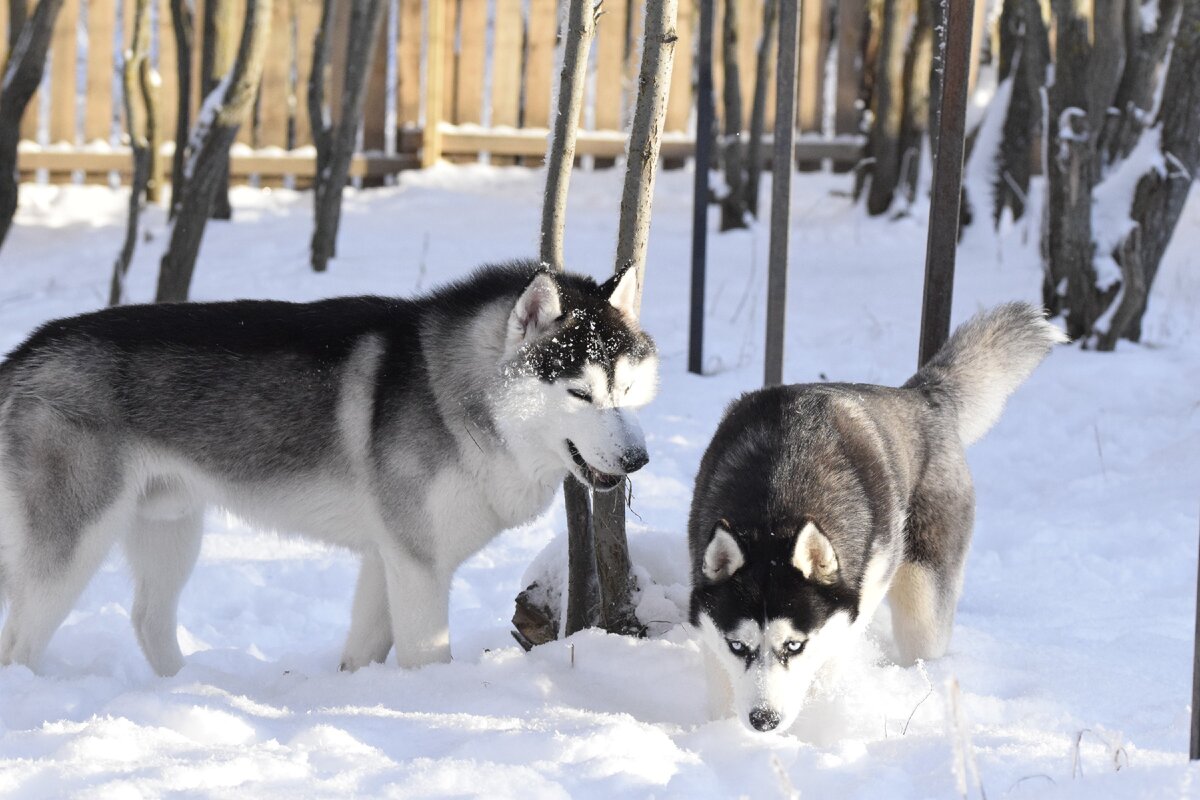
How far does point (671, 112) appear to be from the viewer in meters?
13.1

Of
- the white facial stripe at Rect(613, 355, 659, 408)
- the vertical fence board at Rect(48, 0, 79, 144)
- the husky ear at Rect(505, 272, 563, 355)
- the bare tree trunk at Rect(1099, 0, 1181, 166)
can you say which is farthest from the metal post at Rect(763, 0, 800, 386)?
the vertical fence board at Rect(48, 0, 79, 144)

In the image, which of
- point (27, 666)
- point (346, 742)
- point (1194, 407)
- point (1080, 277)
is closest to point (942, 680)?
point (346, 742)

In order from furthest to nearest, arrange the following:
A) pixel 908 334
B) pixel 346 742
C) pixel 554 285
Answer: pixel 908 334
pixel 554 285
pixel 346 742

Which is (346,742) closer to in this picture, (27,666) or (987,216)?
(27,666)

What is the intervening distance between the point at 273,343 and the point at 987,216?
777 cm

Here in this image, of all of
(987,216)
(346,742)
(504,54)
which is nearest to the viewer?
(346,742)

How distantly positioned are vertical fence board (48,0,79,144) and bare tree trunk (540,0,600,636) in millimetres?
10063

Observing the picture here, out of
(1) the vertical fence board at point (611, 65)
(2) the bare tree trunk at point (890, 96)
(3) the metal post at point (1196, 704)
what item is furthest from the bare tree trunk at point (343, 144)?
(3) the metal post at point (1196, 704)

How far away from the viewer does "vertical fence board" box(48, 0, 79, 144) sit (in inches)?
499

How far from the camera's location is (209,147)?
307 inches

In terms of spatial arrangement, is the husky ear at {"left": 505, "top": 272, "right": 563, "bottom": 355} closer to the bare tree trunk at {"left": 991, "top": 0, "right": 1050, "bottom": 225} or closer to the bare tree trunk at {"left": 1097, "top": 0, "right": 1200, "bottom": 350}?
the bare tree trunk at {"left": 1097, "top": 0, "right": 1200, "bottom": 350}

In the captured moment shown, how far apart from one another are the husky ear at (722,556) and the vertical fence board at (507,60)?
1028 centimetres

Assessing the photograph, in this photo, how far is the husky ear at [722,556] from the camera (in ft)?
10.9

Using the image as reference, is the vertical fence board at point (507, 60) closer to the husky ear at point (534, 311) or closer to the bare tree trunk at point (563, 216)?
the bare tree trunk at point (563, 216)
